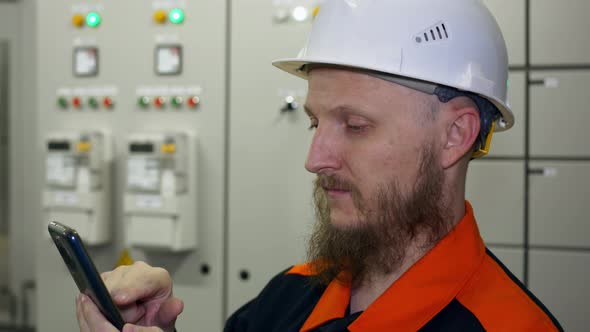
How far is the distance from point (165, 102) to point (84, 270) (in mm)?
1469

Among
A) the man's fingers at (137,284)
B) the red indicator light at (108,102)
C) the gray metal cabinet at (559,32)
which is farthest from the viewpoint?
the red indicator light at (108,102)

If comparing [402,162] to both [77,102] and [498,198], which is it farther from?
[77,102]

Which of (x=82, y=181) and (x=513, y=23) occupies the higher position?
(x=513, y=23)

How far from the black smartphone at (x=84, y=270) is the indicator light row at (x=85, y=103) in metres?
1.50

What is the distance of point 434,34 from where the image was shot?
117cm

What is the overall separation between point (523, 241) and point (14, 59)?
2.73 meters

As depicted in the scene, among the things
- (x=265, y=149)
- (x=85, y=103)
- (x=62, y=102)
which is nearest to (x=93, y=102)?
(x=85, y=103)

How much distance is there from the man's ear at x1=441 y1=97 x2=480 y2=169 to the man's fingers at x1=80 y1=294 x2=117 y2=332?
2.29ft

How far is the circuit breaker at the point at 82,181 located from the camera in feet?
7.96

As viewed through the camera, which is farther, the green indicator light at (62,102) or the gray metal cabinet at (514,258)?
the green indicator light at (62,102)

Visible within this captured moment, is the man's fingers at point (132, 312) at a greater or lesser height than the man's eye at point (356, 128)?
lesser

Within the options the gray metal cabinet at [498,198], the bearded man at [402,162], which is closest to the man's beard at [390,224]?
the bearded man at [402,162]

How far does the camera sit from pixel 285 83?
2279 mm

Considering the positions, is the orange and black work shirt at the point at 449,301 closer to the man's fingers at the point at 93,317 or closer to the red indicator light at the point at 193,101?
the man's fingers at the point at 93,317
